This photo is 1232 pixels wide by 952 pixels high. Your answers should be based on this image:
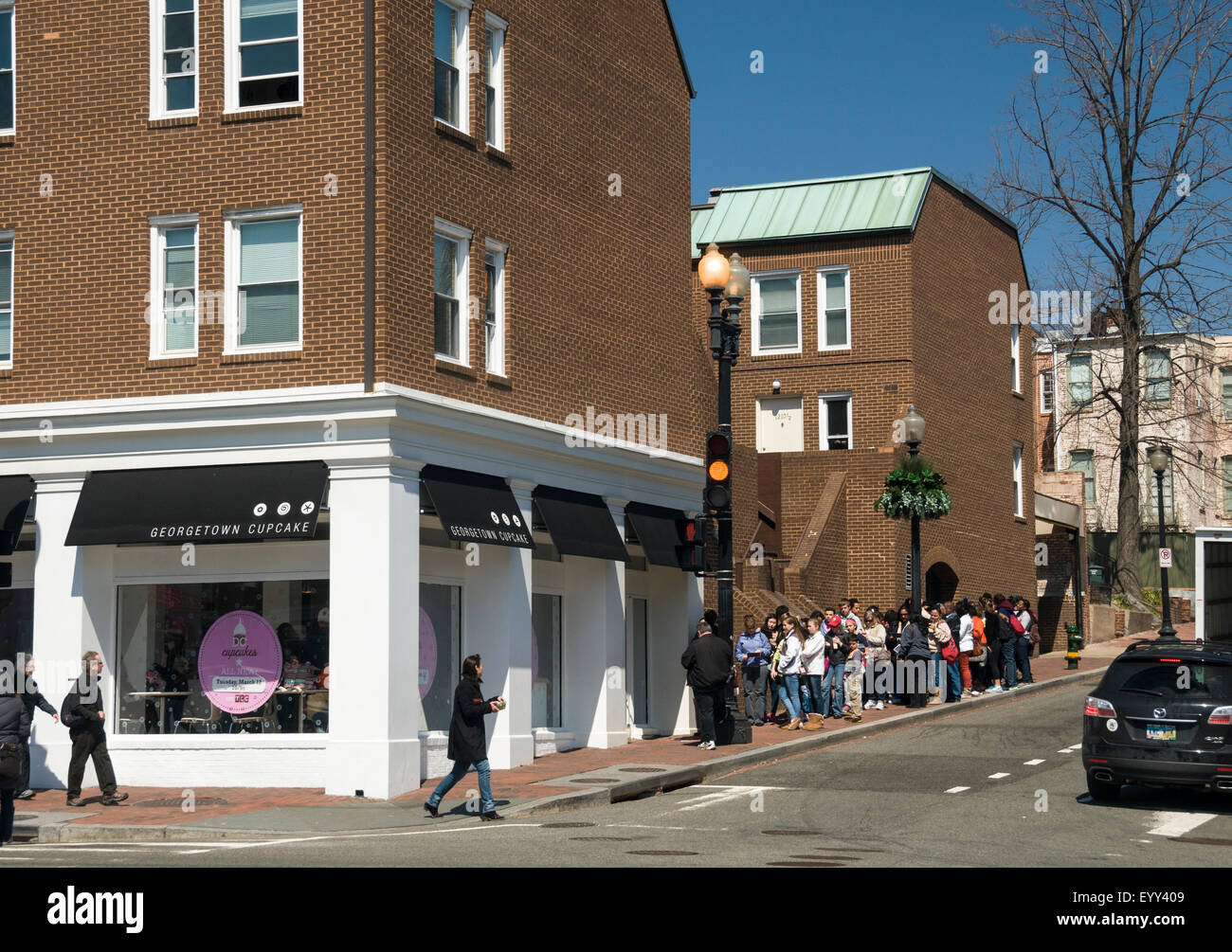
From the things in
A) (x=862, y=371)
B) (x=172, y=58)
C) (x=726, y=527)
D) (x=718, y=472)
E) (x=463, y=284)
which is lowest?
(x=726, y=527)

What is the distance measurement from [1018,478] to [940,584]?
19.4ft

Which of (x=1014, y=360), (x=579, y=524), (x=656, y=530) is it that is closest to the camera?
(x=579, y=524)

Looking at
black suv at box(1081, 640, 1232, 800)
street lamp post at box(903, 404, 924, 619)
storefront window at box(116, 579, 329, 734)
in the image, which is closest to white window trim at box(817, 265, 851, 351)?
street lamp post at box(903, 404, 924, 619)

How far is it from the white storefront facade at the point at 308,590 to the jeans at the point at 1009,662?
36.9 ft

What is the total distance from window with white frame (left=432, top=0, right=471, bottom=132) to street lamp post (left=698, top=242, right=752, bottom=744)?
399 centimetres

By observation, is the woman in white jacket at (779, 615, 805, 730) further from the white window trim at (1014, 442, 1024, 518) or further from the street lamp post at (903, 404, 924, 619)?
the white window trim at (1014, 442, 1024, 518)

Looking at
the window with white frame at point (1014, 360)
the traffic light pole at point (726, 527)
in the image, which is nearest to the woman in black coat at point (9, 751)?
the traffic light pole at point (726, 527)

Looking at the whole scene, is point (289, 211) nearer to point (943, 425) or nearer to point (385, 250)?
point (385, 250)

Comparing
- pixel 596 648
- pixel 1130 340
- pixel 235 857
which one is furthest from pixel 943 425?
pixel 235 857

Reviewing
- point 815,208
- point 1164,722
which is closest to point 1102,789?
point 1164,722

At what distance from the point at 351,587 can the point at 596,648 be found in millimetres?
5847

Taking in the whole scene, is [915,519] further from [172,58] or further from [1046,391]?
[1046,391]

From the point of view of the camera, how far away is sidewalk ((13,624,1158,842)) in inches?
639

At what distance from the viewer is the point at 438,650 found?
68.7 feet
